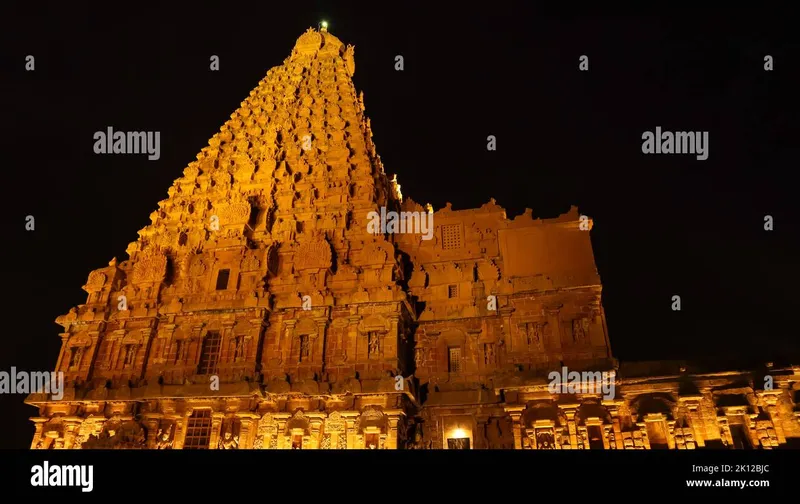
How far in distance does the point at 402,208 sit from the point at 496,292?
9.10m

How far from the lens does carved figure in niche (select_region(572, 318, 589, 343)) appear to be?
89.9 feet

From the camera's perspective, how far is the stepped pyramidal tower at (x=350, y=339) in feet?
84.4

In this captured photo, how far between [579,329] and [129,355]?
79.3 feet

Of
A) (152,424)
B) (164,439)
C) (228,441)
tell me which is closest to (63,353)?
A: (152,424)

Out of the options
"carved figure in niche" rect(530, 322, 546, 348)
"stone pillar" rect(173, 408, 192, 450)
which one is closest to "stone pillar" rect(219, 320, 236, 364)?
"stone pillar" rect(173, 408, 192, 450)

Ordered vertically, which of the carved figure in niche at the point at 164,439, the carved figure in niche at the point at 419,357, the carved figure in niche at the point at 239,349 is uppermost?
the carved figure in niche at the point at 239,349

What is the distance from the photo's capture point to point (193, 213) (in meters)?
36.2

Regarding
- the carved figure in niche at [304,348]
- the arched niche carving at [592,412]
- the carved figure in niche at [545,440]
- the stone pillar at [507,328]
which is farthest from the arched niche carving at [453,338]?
the carved figure in niche at [304,348]

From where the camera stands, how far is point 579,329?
90.7 feet

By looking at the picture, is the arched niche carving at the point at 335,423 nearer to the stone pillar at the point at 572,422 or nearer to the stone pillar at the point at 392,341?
the stone pillar at the point at 392,341

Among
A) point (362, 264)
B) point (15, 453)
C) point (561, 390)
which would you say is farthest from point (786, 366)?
point (15, 453)

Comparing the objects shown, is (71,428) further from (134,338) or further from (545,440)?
(545,440)

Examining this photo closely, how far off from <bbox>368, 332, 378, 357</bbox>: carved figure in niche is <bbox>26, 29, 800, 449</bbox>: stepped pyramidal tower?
0.09 meters

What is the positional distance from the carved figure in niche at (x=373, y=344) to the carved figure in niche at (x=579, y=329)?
31.6 feet
